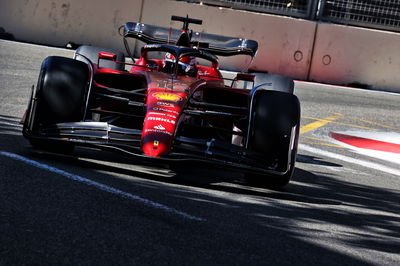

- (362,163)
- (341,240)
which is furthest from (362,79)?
(341,240)

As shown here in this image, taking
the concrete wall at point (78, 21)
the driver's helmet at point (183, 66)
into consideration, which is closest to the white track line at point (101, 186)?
the driver's helmet at point (183, 66)

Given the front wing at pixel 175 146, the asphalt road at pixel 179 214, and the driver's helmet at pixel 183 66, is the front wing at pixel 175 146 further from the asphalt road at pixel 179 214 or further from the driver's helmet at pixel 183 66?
the driver's helmet at pixel 183 66

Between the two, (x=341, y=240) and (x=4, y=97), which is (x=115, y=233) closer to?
(x=341, y=240)

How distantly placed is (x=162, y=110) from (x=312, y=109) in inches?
319

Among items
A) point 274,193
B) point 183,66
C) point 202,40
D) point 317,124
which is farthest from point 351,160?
point 274,193

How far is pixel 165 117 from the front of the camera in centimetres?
728

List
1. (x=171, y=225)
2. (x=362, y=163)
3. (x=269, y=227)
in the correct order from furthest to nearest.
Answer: (x=362, y=163) → (x=269, y=227) → (x=171, y=225)

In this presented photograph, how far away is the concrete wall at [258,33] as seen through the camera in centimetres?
1906

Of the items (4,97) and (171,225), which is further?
(4,97)

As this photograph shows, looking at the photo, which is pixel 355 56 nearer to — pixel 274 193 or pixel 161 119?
pixel 274 193

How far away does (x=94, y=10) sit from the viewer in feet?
62.6

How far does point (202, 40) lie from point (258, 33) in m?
9.63

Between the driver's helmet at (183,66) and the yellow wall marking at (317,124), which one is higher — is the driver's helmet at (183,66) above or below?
above

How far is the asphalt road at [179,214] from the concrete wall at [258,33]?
9.74m
